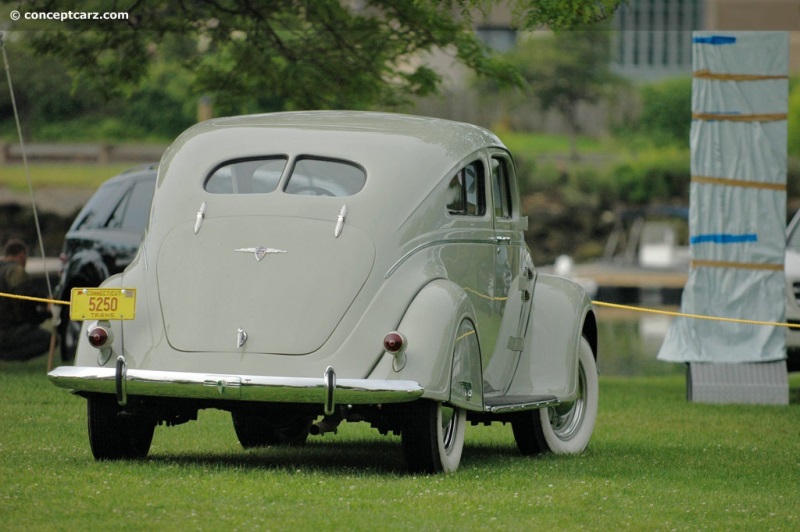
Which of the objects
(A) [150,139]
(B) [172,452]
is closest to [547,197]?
(A) [150,139]

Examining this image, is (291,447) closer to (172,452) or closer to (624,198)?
(172,452)

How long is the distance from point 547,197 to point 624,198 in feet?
9.26

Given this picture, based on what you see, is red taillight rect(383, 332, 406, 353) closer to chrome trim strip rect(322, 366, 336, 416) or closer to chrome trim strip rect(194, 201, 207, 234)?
chrome trim strip rect(322, 366, 336, 416)

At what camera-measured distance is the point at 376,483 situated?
312 inches

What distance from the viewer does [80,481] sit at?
25.2 feet

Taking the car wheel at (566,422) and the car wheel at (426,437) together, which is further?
the car wheel at (566,422)

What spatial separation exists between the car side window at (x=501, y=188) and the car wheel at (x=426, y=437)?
184 cm

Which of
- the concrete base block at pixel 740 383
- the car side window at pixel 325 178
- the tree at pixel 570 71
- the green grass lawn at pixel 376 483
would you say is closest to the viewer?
the green grass lawn at pixel 376 483

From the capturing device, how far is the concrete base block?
1445cm

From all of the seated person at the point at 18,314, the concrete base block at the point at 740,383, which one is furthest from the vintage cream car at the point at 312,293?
the seated person at the point at 18,314

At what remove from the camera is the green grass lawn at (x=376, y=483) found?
22.4 feet

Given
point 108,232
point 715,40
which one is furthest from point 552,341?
point 108,232

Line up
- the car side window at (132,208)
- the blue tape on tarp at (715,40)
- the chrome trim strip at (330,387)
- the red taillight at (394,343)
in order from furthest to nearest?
the car side window at (132,208), the blue tape on tarp at (715,40), the red taillight at (394,343), the chrome trim strip at (330,387)

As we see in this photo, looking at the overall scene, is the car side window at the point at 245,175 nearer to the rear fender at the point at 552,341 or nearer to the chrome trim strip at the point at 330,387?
the chrome trim strip at the point at 330,387
